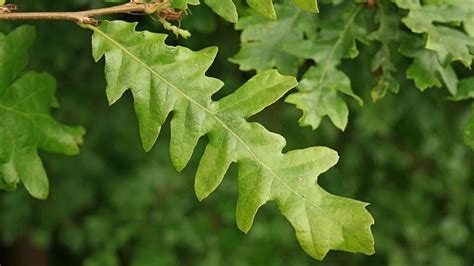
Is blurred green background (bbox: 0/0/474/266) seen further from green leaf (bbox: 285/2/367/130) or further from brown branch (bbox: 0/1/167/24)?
brown branch (bbox: 0/1/167/24)

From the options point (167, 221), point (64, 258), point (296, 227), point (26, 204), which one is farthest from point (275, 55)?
point (64, 258)

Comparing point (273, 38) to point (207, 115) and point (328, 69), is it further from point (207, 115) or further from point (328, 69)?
point (207, 115)

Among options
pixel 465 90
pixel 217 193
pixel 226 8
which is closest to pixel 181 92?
pixel 226 8

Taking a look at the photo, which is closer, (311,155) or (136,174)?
(311,155)

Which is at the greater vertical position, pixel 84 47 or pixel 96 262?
pixel 84 47

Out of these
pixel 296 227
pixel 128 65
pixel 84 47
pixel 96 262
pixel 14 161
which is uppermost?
pixel 128 65

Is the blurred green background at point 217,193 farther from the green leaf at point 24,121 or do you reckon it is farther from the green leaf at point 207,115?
the green leaf at point 207,115

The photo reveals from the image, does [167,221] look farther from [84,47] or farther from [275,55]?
[275,55]
